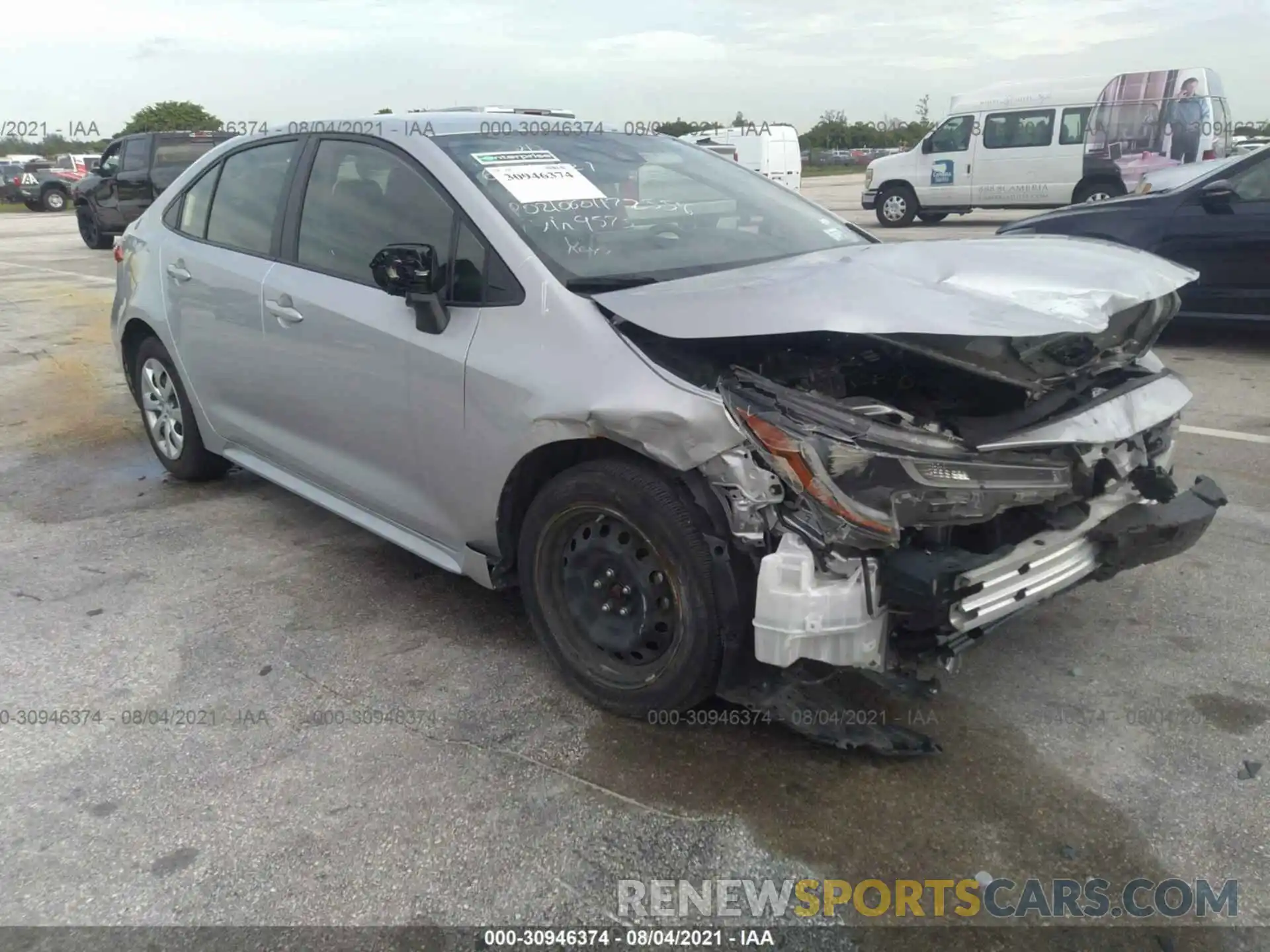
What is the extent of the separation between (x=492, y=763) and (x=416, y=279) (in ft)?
4.76

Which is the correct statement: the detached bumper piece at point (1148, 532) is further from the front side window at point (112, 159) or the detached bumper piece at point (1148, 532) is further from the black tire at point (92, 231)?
the front side window at point (112, 159)

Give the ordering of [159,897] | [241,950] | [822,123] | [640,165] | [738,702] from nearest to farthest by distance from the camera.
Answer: [241,950] < [159,897] < [738,702] < [640,165] < [822,123]

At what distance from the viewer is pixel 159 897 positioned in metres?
2.42

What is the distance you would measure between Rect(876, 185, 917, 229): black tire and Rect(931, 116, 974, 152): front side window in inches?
34.8

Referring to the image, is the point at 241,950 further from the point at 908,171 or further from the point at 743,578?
the point at 908,171

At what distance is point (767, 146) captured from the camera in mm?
21625

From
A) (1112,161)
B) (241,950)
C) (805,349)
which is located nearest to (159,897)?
(241,950)

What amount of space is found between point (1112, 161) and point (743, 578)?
53.7 feet

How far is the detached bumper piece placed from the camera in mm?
2984

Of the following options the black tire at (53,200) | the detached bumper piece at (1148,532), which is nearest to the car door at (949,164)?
the detached bumper piece at (1148,532)

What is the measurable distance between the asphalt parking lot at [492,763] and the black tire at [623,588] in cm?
16

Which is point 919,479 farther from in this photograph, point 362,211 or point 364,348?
point 362,211

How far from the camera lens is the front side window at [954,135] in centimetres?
1795

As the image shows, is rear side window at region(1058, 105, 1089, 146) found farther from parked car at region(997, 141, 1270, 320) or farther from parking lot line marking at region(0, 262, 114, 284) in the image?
parking lot line marking at region(0, 262, 114, 284)
